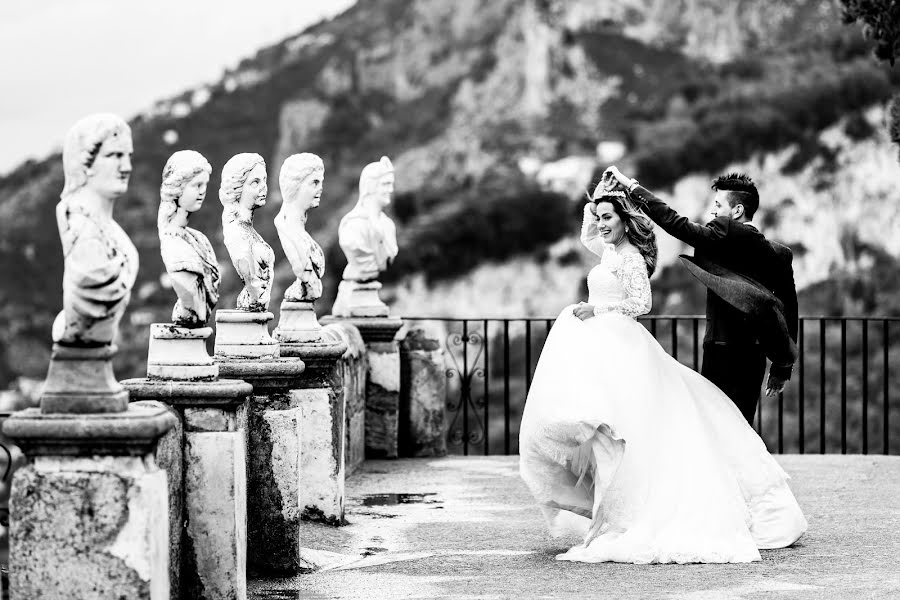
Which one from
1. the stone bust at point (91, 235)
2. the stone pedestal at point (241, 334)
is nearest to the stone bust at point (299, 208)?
the stone pedestal at point (241, 334)

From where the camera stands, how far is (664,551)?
7.41 meters

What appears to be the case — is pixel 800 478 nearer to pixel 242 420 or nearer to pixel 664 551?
pixel 664 551

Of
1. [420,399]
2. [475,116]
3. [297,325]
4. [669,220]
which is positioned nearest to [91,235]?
[297,325]

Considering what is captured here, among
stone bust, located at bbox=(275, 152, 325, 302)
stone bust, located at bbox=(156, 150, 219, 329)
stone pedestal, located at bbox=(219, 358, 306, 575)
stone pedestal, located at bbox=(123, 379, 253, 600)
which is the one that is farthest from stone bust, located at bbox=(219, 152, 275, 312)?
stone pedestal, located at bbox=(123, 379, 253, 600)

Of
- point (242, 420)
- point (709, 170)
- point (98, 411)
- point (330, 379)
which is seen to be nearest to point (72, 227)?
point (98, 411)

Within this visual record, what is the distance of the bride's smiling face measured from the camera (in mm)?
8008

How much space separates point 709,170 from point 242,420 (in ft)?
168

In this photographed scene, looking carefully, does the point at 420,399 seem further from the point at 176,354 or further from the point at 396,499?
the point at 176,354

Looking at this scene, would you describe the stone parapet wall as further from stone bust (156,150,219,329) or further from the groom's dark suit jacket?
stone bust (156,150,219,329)

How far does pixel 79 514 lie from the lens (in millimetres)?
4891

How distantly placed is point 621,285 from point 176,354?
9.20 feet

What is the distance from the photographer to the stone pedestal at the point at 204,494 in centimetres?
613

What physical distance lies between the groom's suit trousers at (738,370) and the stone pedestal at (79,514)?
4.38 metres

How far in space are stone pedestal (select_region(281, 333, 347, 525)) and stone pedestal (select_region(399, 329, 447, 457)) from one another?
3.88m
